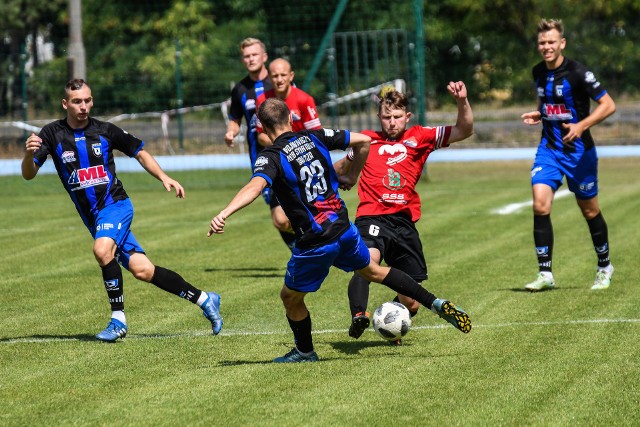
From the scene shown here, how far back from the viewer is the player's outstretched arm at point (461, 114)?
28.0 ft

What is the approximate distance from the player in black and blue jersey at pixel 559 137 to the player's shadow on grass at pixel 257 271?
2.62 m

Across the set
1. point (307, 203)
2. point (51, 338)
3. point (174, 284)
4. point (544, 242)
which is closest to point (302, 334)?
point (307, 203)

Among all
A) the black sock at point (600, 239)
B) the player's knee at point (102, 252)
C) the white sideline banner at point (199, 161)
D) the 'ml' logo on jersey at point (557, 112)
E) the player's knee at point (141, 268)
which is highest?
the 'ml' logo on jersey at point (557, 112)

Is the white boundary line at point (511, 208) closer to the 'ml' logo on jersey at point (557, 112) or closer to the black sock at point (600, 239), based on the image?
the black sock at point (600, 239)

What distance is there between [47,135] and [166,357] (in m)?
2.10

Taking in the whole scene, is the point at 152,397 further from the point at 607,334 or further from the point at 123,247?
the point at 607,334

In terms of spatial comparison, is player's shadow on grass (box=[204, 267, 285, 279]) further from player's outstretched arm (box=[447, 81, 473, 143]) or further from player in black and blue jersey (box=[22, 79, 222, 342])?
player's outstretched arm (box=[447, 81, 473, 143])

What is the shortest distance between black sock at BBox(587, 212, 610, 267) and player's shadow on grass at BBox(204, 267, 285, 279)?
298 centimetres

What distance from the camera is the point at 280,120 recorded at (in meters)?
7.57

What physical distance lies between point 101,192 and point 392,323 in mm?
2422

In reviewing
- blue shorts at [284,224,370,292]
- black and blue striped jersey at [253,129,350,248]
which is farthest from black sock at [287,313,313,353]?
black and blue striped jersey at [253,129,350,248]

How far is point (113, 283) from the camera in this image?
902 centimetres

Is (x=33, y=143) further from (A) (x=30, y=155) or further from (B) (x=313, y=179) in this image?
(B) (x=313, y=179)

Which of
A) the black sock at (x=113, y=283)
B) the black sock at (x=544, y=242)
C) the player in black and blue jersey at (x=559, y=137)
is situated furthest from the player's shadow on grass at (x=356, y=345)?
the black sock at (x=544, y=242)
